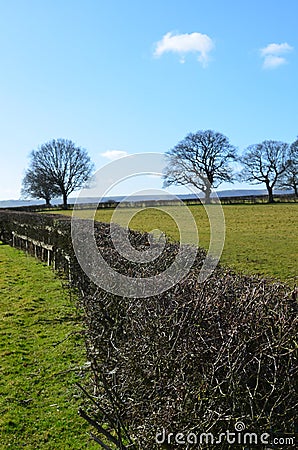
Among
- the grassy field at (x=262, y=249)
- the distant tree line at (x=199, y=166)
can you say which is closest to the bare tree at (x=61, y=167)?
the distant tree line at (x=199, y=166)

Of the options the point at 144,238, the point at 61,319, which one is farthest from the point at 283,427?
the point at 61,319

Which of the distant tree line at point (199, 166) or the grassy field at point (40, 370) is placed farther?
the distant tree line at point (199, 166)

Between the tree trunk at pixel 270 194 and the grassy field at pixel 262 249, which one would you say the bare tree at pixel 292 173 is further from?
the grassy field at pixel 262 249

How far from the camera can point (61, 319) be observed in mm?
7535

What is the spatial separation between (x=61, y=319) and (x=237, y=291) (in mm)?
5096

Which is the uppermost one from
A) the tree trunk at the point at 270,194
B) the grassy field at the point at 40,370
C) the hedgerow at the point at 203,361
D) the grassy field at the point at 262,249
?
the tree trunk at the point at 270,194

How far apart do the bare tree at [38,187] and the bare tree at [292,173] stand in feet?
103

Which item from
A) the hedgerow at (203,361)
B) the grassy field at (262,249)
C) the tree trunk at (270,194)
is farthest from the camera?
the tree trunk at (270,194)

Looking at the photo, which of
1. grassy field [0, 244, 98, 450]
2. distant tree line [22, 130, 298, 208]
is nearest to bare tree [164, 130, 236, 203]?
distant tree line [22, 130, 298, 208]

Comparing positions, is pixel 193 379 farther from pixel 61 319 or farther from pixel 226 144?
pixel 226 144

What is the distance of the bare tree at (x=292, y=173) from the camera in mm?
54000

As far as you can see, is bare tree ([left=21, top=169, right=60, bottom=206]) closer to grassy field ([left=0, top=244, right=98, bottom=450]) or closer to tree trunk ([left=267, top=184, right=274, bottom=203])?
tree trunk ([left=267, top=184, right=274, bottom=203])

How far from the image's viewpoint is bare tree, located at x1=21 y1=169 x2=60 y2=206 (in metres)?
57.7

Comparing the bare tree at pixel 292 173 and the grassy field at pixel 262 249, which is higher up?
the bare tree at pixel 292 173
